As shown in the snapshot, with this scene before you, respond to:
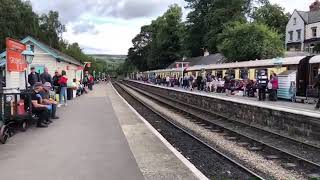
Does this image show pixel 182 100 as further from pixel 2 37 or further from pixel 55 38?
pixel 55 38

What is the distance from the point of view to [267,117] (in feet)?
54.1

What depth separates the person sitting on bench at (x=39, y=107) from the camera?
14305 mm

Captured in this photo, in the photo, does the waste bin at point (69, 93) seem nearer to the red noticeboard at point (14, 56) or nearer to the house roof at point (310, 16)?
the red noticeboard at point (14, 56)

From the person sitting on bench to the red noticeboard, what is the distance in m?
0.86

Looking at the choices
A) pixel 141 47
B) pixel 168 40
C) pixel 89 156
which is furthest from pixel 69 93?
pixel 141 47

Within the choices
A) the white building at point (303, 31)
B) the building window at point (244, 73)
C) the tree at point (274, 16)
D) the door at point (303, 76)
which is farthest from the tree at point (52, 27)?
the door at point (303, 76)

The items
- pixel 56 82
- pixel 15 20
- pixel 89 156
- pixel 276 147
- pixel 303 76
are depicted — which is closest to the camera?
pixel 89 156

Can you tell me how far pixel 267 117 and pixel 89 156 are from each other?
8.44 m

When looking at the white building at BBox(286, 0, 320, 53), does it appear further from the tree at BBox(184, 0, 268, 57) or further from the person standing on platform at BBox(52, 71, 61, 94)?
the person standing on platform at BBox(52, 71, 61, 94)

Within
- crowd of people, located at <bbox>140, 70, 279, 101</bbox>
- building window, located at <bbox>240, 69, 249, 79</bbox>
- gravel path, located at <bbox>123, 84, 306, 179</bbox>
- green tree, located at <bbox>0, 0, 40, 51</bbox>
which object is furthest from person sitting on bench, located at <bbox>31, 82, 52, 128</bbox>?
green tree, located at <bbox>0, 0, 40, 51</bbox>

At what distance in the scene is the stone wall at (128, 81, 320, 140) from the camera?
13.4 meters

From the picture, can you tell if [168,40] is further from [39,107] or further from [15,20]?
[39,107]

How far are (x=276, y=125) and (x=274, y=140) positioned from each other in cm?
153

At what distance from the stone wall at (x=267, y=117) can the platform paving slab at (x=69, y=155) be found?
5.15m
